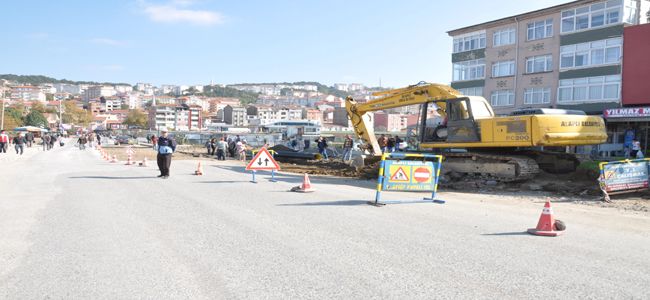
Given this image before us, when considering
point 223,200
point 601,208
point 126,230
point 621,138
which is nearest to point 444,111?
point 601,208

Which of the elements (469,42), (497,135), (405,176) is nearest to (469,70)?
(469,42)

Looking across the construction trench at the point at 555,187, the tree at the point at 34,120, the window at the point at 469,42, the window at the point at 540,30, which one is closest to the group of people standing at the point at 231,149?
the construction trench at the point at 555,187

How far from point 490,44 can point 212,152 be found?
2274 centimetres

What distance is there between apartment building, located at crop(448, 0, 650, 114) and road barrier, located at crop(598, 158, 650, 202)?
20.6 metres

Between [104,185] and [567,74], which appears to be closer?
[104,185]

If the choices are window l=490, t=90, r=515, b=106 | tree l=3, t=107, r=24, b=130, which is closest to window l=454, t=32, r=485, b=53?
window l=490, t=90, r=515, b=106

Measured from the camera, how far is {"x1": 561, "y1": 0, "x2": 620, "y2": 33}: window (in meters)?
30.6

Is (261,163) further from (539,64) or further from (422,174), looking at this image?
(539,64)

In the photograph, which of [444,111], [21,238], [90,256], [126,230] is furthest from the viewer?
[444,111]

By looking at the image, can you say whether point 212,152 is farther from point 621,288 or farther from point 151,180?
point 621,288

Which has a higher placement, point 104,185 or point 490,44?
point 490,44

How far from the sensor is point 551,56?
3475 centimetres

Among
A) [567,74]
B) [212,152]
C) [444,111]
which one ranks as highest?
[567,74]

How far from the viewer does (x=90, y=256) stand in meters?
5.86
